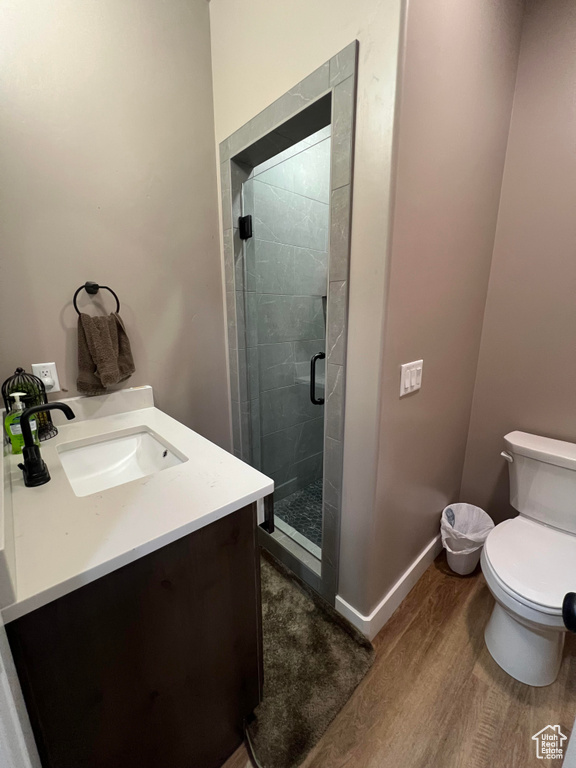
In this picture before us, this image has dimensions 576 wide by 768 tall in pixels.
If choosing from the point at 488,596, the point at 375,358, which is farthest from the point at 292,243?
the point at 488,596

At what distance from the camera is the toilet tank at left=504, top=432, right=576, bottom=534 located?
135 cm

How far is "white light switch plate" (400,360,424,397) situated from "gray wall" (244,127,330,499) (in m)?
0.87

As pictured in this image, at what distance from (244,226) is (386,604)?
1.87 meters

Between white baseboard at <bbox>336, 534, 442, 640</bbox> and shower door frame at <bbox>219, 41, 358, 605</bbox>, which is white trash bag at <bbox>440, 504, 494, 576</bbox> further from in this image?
shower door frame at <bbox>219, 41, 358, 605</bbox>

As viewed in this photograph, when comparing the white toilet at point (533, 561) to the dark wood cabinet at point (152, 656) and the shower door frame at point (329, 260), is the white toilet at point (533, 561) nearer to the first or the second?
the shower door frame at point (329, 260)

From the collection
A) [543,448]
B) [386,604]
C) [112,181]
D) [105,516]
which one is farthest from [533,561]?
[112,181]

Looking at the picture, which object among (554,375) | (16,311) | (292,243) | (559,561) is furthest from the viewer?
(292,243)

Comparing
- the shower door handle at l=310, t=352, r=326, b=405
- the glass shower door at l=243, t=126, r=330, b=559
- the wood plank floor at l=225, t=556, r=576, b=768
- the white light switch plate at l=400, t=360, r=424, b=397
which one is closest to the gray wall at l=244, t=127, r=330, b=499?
the glass shower door at l=243, t=126, r=330, b=559

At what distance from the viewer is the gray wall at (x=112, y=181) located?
1.07 metres

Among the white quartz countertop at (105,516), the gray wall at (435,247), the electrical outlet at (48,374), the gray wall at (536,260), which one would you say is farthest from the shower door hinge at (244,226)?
the gray wall at (536,260)

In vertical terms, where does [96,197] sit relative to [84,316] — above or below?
above

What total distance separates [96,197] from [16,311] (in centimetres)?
52

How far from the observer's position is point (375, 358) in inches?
42.1

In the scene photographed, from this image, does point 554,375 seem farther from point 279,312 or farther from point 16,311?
point 16,311
